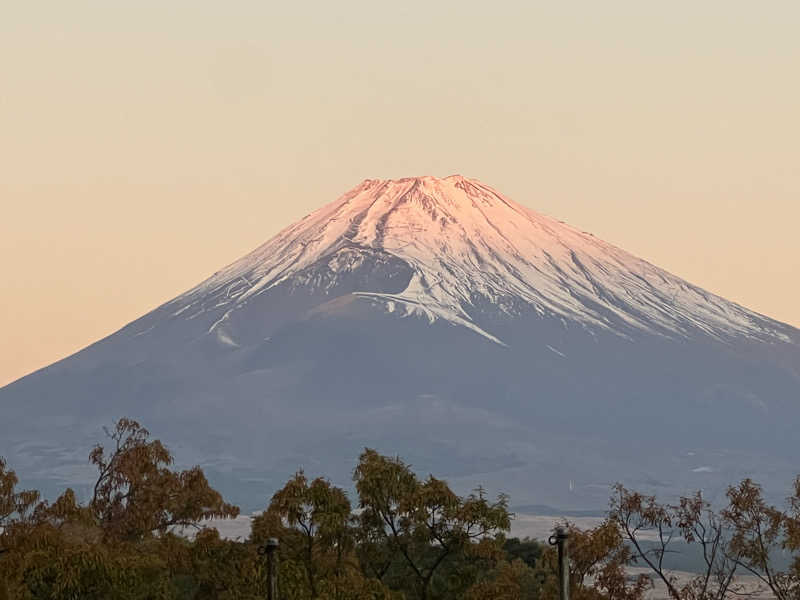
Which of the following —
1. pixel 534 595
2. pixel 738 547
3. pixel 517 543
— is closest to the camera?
pixel 738 547

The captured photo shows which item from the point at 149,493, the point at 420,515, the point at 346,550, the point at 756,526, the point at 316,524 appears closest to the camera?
the point at 420,515

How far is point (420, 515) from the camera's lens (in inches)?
1686

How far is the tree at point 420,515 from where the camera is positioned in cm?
4288

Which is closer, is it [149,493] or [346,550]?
[346,550]

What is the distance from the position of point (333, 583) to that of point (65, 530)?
705cm

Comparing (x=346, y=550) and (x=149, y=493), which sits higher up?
(x=149, y=493)

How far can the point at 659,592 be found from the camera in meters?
169

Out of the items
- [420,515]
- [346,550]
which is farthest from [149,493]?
[420,515]

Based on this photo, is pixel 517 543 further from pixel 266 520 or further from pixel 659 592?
pixel 659 592

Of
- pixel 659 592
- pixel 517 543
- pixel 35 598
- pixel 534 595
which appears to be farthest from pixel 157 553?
pixel 659 592

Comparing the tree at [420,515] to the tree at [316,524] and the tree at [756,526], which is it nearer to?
the tree at [316,524]

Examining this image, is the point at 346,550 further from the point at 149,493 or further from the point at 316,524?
the point at 149,493

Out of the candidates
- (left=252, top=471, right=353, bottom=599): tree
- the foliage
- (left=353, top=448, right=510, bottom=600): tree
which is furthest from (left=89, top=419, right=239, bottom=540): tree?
(left=353, top=448, right=510, bottom=600): tree

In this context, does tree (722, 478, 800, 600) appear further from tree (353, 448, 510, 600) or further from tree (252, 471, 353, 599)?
tree (252, 471, 353, 599)
